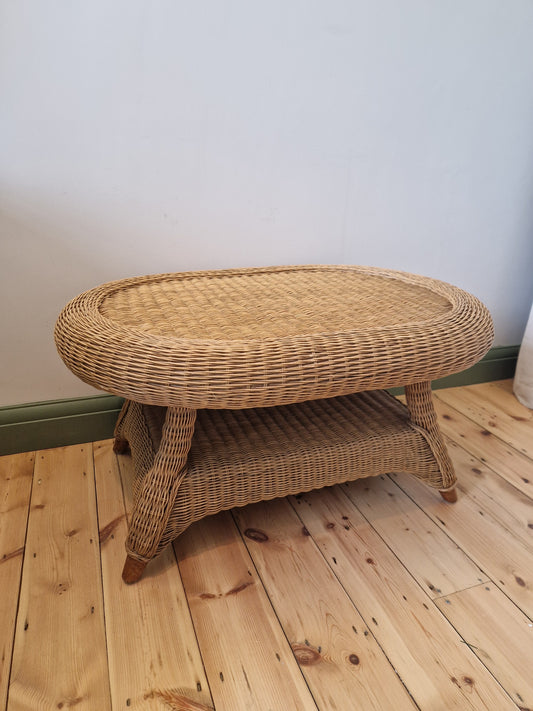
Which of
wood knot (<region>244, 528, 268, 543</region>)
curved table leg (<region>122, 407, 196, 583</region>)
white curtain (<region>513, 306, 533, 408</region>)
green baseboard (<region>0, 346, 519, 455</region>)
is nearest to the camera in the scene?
curved table leg (<region>122, 407, 196, 583</region>)

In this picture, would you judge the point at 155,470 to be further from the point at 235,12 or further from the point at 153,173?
the point at 235,12

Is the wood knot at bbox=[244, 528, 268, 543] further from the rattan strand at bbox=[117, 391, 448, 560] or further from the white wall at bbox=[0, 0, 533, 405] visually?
the white wall at bbox=[0, 0, 533, 405]

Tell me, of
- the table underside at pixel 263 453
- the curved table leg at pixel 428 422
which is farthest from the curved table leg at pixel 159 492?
the curved table leg at pixel 428 422

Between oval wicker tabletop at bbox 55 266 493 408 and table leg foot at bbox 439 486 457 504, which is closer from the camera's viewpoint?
oval wicker tabletop at bbox 55 266 493 408

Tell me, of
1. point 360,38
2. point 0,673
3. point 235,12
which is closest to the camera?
point 0,673

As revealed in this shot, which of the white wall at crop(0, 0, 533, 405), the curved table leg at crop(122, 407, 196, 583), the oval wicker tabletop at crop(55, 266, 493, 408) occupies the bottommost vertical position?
the curved table leg at crop(122, 407, 196, 583)

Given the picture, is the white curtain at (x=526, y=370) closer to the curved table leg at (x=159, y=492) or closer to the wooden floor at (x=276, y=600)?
the wooden floor at (x=276, y=600)

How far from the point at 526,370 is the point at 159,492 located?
1.14 m

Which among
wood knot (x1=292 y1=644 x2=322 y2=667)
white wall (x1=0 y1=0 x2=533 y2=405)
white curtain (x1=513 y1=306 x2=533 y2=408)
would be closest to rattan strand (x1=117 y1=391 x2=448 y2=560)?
wood knot (x1=292 y1=644 x2=322 y2=667)

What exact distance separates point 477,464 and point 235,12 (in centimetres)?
111

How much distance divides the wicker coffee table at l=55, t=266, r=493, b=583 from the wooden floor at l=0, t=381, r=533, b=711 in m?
0.10

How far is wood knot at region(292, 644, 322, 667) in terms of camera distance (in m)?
0.75

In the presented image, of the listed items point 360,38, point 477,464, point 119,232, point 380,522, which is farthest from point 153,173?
point 477,464

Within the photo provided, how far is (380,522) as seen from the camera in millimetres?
1038
